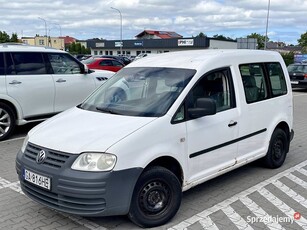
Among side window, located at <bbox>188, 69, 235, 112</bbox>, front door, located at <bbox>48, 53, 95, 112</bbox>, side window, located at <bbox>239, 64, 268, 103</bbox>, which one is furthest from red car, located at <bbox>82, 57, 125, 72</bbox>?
side window, located at <bbox>188, 69, 235, 112</bbox>

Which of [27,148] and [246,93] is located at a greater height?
[246,93]

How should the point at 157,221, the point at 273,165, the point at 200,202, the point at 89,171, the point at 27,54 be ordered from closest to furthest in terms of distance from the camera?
the point at 89,171 → the point at 157,221 → the point at 200,202 → the point at 273,165 → the point at 27,54

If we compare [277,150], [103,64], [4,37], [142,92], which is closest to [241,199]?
[277,150]

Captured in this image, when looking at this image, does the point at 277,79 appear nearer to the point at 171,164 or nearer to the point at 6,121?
the point at 171,164

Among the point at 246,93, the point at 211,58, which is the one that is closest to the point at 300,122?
the point at 246,93

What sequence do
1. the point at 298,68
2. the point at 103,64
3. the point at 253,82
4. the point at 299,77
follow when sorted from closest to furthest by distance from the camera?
the point at 253,82 → the point at 299,77 → the point at 298,68 → the point at 103,64

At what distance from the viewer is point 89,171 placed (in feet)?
10.7

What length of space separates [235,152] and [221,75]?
3.24 feet

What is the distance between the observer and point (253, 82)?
507cm

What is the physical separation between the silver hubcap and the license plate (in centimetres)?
397

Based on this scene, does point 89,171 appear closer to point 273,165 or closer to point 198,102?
point 198,102

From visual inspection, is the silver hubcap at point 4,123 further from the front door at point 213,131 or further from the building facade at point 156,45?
the building facade at point 156,45

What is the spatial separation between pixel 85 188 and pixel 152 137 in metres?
0.80

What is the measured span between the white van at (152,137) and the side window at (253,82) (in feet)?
0.05
